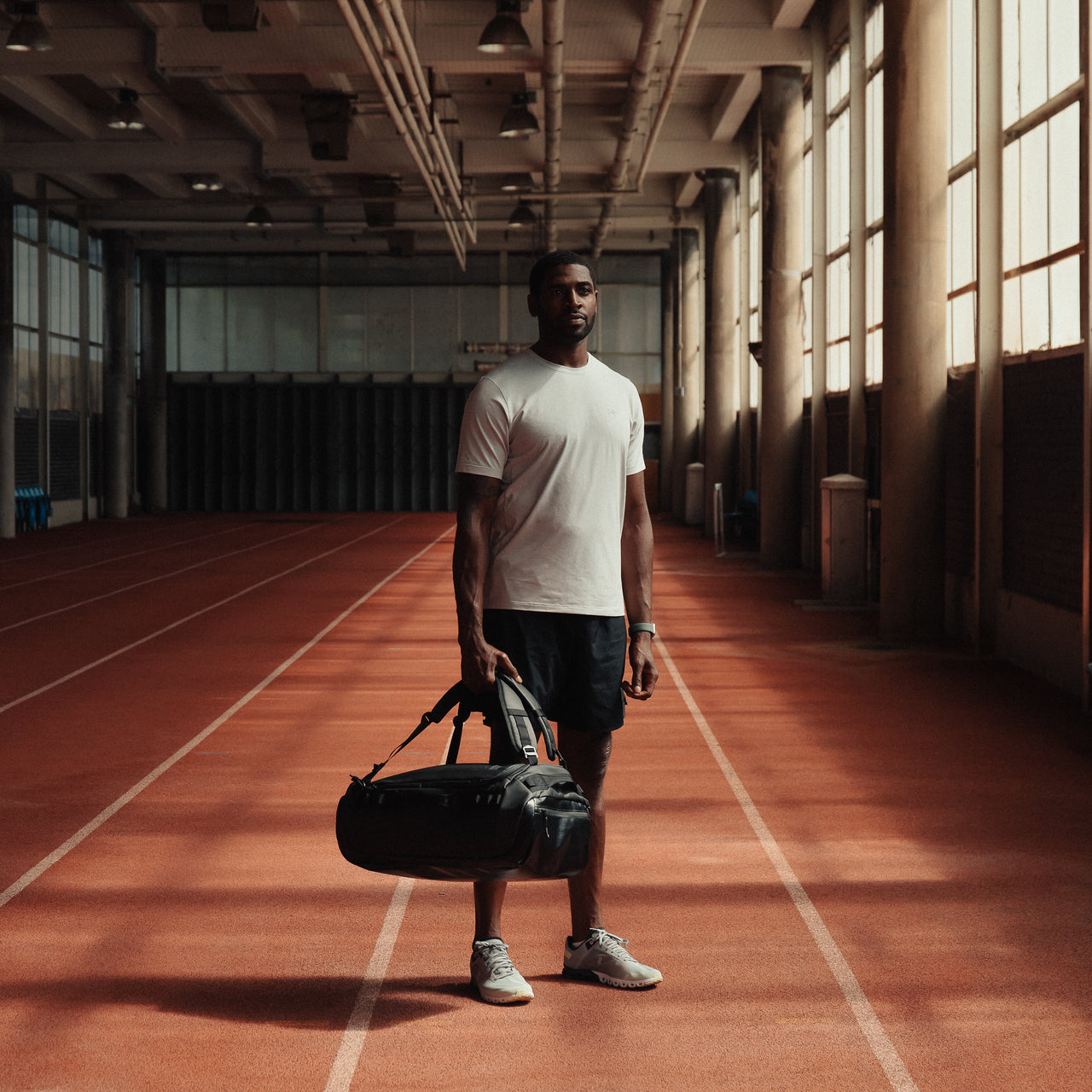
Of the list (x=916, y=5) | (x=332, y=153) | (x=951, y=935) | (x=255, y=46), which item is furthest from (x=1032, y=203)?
(x=332, y=153)

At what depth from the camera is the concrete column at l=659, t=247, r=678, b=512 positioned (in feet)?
135

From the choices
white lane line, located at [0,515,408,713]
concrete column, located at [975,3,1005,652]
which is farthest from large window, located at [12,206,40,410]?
concrete column, located at [975,3,1005,652]

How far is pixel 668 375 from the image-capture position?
137 feet

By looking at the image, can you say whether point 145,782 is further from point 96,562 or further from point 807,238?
point 807,238

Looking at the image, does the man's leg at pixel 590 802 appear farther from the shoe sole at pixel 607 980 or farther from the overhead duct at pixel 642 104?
the overhead duct at pixel 642 104

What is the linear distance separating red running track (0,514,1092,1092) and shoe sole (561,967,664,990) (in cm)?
3

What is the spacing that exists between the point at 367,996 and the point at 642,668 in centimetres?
138

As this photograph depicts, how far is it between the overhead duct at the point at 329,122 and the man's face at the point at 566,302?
2047cm

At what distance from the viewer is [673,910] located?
18.4 ft

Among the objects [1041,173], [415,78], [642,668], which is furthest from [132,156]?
[642,668]

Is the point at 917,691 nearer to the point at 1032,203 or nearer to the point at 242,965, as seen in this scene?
the point at 1032,203

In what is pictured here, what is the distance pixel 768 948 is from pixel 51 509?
3425 centimetres

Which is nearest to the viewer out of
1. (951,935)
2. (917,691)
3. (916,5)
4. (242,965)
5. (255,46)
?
(242,965)

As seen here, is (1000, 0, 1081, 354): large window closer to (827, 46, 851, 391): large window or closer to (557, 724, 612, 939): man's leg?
(827, 46, 851, 391): large window
